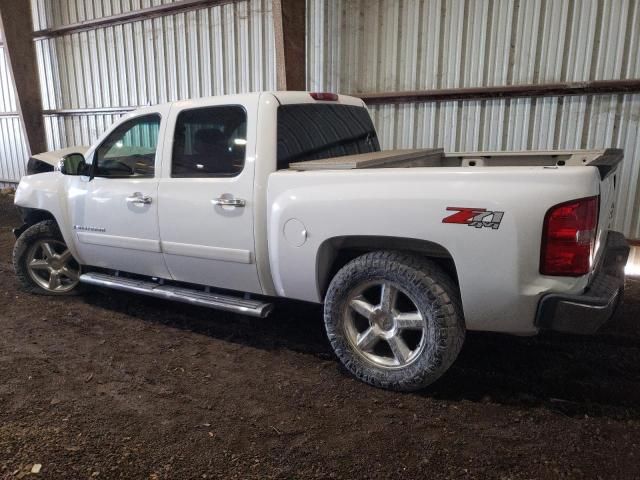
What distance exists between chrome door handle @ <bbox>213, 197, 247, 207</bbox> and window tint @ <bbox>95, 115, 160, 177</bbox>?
802 millimetres

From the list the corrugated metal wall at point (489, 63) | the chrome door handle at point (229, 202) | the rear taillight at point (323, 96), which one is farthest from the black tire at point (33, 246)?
the corrugated metal wall at point (489, 63)

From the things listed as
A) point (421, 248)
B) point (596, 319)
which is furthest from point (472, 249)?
point (596, 319)

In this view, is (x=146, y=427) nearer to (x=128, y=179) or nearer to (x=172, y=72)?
(x=128, y=179)

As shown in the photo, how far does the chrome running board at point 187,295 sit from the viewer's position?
357cm

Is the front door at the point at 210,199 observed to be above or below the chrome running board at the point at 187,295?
above

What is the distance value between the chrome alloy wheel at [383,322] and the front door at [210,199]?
79cm

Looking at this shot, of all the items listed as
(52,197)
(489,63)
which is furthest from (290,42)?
(52,197)

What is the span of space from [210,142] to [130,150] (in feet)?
3.32

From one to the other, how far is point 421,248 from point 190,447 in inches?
66.5

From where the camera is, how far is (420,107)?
23.2ft

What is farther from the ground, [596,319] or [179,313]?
[596,319]

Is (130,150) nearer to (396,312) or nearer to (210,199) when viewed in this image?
(210,199)

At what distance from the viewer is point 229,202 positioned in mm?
3459

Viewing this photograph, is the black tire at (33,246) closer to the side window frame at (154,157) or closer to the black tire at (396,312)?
the side window frame at (154,157)
